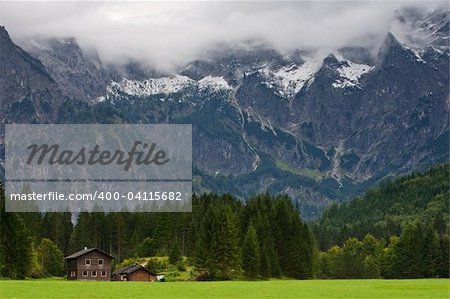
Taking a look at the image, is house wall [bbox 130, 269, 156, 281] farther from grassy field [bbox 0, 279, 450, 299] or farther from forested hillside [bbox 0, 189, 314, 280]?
grassy field [bbox 0, 279, 450, 299]

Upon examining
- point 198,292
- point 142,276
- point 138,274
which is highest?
point 138,274

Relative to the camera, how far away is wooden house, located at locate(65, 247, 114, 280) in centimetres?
14250

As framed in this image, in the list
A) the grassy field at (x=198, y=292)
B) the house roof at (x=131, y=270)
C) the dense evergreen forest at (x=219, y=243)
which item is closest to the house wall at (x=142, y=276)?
the house roof at (x=131, y=270)

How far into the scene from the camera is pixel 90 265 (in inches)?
5655

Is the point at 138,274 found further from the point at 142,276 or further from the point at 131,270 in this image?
the point at 131,270

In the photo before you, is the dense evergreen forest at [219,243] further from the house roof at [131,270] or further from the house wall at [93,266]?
the house roof at [131,270]

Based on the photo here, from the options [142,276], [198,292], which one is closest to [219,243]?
[142,276]

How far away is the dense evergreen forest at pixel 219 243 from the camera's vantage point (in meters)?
123

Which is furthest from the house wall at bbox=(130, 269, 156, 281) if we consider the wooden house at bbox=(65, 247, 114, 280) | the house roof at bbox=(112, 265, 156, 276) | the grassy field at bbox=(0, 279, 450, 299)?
the grassy field at bbox=(0, 279, 450, 299)

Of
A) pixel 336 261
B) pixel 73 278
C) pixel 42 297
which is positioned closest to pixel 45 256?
pixel 73 278

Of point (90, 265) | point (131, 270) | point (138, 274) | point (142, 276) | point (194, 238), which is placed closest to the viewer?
point (142, 276)

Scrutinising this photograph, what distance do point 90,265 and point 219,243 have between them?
32.8 metres

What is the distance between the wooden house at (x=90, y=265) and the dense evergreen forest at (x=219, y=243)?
603 cm

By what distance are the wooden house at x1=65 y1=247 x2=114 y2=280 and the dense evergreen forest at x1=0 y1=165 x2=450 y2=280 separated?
6.03 metres
